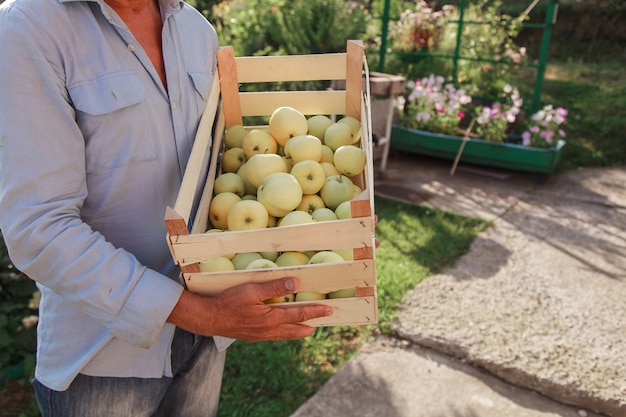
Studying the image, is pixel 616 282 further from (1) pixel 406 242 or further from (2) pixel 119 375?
(2) pixel 119 375

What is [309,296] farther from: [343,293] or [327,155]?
[327,155]

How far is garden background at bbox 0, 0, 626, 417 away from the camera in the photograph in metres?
2.70

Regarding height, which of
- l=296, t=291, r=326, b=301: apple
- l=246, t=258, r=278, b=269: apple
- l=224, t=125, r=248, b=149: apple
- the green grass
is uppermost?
l=224, t=125, r=248, b=149: apple

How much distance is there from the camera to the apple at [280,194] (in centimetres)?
145

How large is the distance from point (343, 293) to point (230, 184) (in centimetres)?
45

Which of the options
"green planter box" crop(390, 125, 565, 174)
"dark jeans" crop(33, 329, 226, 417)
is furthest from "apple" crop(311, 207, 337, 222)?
"green planter box" crop(390, 125, 565, 174)

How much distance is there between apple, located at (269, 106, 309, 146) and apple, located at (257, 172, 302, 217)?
24cm

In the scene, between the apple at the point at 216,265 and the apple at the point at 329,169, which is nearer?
the apple at the point at 216,265

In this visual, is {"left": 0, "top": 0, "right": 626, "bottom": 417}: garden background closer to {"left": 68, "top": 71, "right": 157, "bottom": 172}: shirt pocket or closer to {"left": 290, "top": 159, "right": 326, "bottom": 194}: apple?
{"left": 290, "top": 159, "right": 326, "bottom": 194}: apple

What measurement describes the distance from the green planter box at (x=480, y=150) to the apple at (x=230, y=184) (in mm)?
4490

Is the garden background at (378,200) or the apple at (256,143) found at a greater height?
the apple at (256,143)

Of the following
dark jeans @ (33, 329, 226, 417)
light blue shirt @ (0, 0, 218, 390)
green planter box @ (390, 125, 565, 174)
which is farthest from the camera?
green planter box @ (390, 125, 565, 174)

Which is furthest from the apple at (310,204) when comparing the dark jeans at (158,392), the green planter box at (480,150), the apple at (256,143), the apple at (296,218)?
the green planter box at (480,150)

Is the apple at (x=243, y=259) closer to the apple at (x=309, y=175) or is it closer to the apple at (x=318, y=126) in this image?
the apple at (x=309, y=175)
